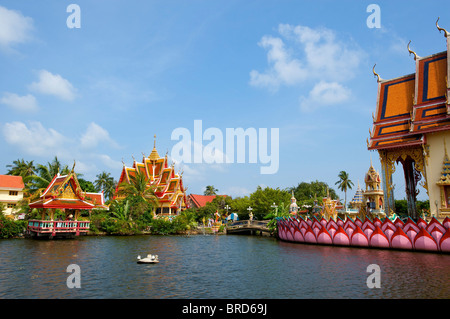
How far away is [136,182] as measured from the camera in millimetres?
41156

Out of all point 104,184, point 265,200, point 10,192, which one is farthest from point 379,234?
point 104,184

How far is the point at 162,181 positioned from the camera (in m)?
48.1

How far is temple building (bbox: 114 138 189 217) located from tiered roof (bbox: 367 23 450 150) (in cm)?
2828

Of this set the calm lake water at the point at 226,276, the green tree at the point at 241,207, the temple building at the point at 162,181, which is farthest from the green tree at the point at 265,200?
the calm lake water at the point at 226,276

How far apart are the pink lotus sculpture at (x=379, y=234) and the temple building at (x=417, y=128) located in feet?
10.3

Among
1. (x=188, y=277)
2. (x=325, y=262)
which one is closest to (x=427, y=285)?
(x=325, y=262)

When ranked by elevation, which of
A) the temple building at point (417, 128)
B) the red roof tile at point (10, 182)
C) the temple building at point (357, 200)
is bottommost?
the temple building at point (357, 200)

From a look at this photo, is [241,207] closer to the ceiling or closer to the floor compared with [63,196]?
closer to the floor

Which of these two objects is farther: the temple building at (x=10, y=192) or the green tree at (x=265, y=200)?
the green tree at (x=265, y=200)

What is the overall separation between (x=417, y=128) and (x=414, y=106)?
2.14m

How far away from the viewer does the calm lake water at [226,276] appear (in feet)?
33.5

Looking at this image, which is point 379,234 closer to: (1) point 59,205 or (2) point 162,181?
(1) point 59,205

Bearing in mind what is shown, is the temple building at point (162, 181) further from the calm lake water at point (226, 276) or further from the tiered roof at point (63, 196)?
the calm lake water at point (226, 276)

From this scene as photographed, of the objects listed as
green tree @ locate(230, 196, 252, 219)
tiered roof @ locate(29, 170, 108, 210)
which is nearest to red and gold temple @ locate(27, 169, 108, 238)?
tiered roof @ locate(29, 170, 108, 210)
